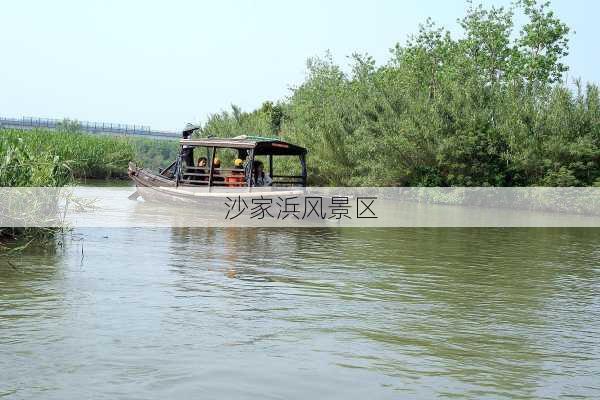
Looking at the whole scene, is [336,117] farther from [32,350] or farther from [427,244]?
[32,350]

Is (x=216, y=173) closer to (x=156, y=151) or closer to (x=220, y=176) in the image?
(x=220, y=176)

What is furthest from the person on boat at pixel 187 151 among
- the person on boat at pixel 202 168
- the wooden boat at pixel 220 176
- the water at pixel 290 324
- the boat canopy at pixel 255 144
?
the water at pixel 290 324

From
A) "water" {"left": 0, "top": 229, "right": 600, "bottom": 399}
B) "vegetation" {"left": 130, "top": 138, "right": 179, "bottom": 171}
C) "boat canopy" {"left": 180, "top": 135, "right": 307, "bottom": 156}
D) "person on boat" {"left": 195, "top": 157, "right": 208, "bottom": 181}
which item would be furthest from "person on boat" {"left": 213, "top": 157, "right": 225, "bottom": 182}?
"vegetation" {"left": 130, "top": 138, "right": 179, "bottom": 171}

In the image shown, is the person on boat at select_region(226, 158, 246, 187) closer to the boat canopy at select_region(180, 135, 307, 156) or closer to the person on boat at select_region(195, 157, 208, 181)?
the boat canopy at select_region(180, 135, 307, 156)

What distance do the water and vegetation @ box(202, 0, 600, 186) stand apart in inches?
711

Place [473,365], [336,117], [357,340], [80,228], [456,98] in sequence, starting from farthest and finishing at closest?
[336,117] < [456,98] < [80,228] < [357,340] < [473,365]

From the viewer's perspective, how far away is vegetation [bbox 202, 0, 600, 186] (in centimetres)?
3291

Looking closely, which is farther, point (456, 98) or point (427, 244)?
point (456, 98)

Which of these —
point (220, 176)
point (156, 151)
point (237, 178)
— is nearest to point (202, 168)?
point (220, 176)

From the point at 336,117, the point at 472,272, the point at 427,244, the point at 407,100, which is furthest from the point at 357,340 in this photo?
the point at 336,117

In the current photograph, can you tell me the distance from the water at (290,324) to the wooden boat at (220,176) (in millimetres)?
5967

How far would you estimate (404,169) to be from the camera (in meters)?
38.3

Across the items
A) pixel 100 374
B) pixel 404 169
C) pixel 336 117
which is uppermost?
pixel 336 117

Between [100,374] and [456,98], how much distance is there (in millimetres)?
31498
